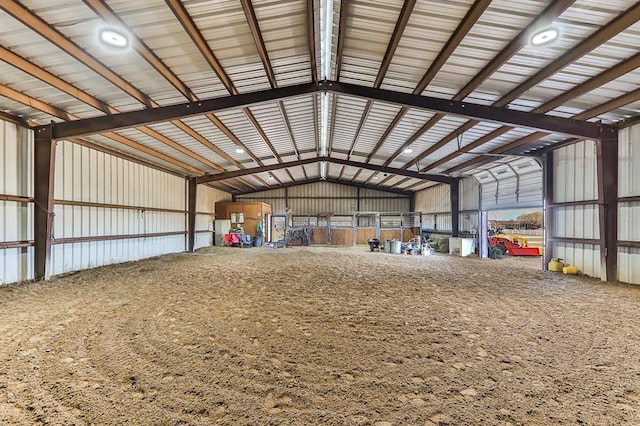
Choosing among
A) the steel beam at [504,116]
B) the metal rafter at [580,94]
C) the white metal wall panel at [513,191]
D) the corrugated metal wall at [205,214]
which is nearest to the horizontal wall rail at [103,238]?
the corrugated metal wall at [205,214]

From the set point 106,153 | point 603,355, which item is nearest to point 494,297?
point 603,355

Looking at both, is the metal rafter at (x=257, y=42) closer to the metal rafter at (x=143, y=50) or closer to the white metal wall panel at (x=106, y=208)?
the metal rafter at (x=143, y=50)

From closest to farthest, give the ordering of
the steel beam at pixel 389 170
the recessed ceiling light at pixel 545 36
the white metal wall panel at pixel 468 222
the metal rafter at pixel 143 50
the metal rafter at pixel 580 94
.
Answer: the metal rafter at pixel 143 50, the recessed ceiling light at pixel 545 36, the metal rafter at pixel 580 94, the white metal wall panel at pixel 468 222, the steel beam at pixel 389 170

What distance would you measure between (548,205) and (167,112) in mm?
9944

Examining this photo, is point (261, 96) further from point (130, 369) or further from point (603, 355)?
point (603, 355)

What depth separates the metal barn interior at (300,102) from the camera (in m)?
3.99

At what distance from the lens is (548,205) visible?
8.40 m

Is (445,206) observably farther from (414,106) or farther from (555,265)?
(414,106)

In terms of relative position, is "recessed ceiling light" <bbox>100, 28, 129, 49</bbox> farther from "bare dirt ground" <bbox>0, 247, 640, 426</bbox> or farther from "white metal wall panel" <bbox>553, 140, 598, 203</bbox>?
"white metal wall panel" <bbox>553, 140, 598, 203</bbox>

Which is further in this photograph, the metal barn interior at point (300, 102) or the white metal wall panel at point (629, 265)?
the white metal wall panel at point (629, 265)

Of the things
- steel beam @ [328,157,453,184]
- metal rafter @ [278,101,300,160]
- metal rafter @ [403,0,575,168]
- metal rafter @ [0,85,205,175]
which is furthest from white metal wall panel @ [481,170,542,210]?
metal rafter @ [0,85,205,175]

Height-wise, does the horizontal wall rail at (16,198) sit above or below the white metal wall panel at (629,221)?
above

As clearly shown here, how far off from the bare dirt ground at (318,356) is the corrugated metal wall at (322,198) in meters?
15.6

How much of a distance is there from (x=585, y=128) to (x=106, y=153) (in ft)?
38.8
